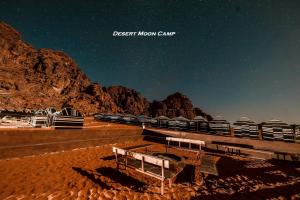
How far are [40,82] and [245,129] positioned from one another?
9165 centimetres

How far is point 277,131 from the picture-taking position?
13.2 meters

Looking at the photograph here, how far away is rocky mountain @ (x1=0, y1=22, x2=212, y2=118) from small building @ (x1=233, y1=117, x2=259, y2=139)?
65.0 metres

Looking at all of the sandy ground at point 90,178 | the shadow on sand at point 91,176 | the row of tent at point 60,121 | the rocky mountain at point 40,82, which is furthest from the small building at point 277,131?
the rocky mountain at point 40,82

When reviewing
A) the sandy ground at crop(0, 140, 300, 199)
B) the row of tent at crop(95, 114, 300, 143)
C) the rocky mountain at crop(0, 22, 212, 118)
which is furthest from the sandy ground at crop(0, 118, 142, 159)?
the rocky mountain at crop(0, 22, 212, 118)

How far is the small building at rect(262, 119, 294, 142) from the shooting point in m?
12.5

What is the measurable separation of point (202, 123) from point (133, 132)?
779 centimetres

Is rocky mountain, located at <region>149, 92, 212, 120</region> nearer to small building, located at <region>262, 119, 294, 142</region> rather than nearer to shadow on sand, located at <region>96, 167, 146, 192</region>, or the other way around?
small building, located at <region>262, 119, 294, 142</region>

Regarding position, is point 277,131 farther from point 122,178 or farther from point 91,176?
point 91,176

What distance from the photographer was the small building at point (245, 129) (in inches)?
537

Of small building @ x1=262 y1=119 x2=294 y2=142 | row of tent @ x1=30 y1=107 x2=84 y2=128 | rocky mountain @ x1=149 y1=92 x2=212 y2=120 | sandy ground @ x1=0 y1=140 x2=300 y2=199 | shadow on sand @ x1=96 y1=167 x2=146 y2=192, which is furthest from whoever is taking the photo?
rocky mountain @ x1=149 y1=92 x2=212 y2=120

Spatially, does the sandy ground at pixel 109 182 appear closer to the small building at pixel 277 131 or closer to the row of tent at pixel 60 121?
the row of tent at pixel 60 121

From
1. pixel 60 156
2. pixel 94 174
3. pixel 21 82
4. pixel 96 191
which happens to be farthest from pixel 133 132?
pixel 21 82

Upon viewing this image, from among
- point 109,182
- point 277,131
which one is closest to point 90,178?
point 109,182

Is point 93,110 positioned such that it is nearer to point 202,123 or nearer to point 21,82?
point 21,82
